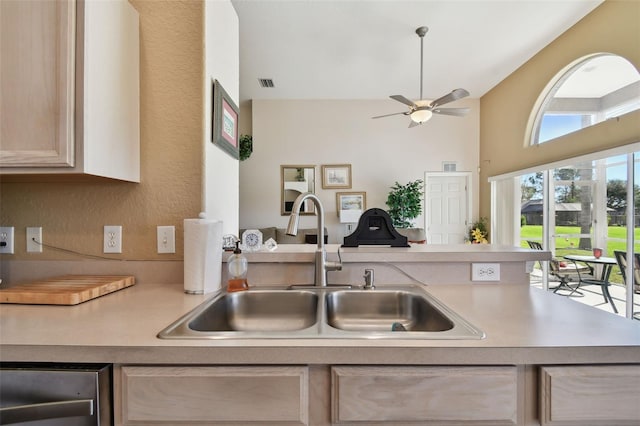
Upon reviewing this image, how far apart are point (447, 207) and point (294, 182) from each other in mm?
2923

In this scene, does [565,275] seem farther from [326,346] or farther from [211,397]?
[211,397]

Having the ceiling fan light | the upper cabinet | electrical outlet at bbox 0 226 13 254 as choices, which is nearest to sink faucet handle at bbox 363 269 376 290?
the upper cabinet

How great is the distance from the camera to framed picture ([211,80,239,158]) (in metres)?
1.43

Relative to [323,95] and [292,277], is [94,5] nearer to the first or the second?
[292,277]

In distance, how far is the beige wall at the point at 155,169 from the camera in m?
1.33

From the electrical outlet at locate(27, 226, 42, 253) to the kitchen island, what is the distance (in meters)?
0.80

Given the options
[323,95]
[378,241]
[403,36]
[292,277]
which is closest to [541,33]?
[403,36]

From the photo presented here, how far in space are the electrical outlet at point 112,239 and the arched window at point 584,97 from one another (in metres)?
4.31

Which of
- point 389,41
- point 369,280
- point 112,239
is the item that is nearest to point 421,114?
point 389,41

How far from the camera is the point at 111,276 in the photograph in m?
1.31

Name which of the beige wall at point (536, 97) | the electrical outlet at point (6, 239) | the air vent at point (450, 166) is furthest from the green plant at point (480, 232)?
the electrical outlet at point (6, 239)

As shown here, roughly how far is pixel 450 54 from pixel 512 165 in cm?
200

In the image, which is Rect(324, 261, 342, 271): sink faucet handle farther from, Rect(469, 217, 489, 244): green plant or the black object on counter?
Rect(469, 217, 489, 244): green plant

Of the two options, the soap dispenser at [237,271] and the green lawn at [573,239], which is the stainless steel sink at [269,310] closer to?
the soap dispenser at [237,271]
